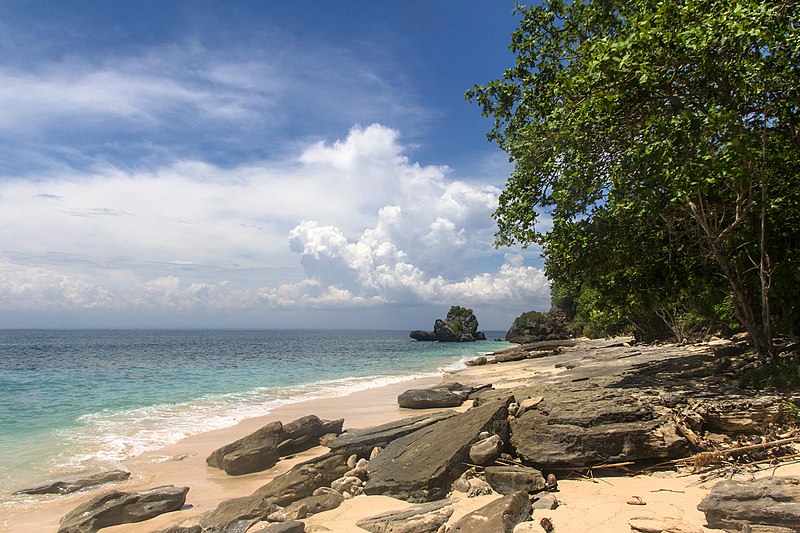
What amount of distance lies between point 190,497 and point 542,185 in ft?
35.6

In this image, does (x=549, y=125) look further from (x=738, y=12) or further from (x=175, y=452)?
(x=175, y=452)

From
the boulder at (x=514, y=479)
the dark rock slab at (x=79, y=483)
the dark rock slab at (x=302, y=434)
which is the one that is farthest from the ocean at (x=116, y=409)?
the boulder at (x=514, y=479)

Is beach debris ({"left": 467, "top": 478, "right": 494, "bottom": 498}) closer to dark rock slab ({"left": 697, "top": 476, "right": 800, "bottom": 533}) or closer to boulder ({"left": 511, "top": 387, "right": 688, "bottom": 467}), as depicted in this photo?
boulder ({"left": 511, "top": 387, "right": 688, "bottom": 467})

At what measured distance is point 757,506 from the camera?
502 cm

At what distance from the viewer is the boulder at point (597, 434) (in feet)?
23.9

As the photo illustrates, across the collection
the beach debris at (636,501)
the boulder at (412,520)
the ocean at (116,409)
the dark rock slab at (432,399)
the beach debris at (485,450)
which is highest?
the beach debris at (485,450)

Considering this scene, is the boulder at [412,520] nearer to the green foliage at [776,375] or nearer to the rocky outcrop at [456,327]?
the green foliage at [776,375]

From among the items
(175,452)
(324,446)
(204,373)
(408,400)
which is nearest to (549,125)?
(324,446)

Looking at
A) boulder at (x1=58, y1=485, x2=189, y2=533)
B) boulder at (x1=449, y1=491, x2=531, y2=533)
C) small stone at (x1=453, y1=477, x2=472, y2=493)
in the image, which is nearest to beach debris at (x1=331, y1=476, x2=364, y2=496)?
small stone at (x1=453, y1=477, x2=472, y2=493)

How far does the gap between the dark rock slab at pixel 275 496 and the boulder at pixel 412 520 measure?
181 centimetres

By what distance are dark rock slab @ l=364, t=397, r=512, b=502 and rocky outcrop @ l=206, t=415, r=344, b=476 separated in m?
3.34

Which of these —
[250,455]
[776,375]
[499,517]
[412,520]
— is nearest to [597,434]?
[499,517]

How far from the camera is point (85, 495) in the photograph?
30.8 ft

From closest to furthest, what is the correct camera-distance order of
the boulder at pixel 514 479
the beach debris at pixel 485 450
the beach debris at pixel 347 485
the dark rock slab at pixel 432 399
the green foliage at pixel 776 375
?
the boulder at pixel 514 479, the beach debris at pixel 485 450, the beach debris at pixel 347 485, the green foliage at pixel 776 375, the dark rock slab at pixel 432 399
